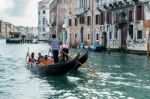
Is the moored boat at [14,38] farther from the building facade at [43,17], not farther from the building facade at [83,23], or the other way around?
the building facade at [43,17]

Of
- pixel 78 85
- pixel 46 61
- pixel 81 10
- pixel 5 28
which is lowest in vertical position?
pixel 78 85

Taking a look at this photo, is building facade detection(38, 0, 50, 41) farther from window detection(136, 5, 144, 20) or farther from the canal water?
the canal water

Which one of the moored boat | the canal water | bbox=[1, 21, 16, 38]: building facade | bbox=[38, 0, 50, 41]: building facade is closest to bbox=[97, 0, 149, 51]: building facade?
the canal water

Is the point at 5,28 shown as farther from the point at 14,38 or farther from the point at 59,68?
the point at 59,68

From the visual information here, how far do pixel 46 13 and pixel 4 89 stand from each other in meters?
82.0

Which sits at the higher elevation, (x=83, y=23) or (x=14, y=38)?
(x=83, y=23)

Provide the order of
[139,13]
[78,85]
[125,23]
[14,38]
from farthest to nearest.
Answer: [14,38] → [125,23] → [139,13] → [78,85]

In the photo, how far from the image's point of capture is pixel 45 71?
1408cm

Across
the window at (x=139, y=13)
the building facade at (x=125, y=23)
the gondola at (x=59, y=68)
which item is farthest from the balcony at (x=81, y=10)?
the gondola at (x=59, y=68)

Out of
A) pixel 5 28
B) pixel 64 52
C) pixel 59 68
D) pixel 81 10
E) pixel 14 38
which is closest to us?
pixel 59 68

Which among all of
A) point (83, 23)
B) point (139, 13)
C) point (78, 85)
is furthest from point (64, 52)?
point (83, 23)

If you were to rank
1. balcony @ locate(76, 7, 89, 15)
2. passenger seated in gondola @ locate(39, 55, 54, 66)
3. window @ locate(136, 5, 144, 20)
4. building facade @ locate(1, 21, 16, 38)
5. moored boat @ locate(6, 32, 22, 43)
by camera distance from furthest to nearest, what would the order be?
building facade @ locate(1, 21, 16, 38)
moored boat @ locate(6, 32, 22, 43)
balcony @ locate(76, 7, 89, 15)
window @ locate(136, 5, 144, 20)
passenger seated in gondola @ locate(39, 55, 54, 66)

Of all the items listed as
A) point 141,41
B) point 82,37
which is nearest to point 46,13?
point 82,37

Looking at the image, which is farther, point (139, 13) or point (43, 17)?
point (43, 17)
